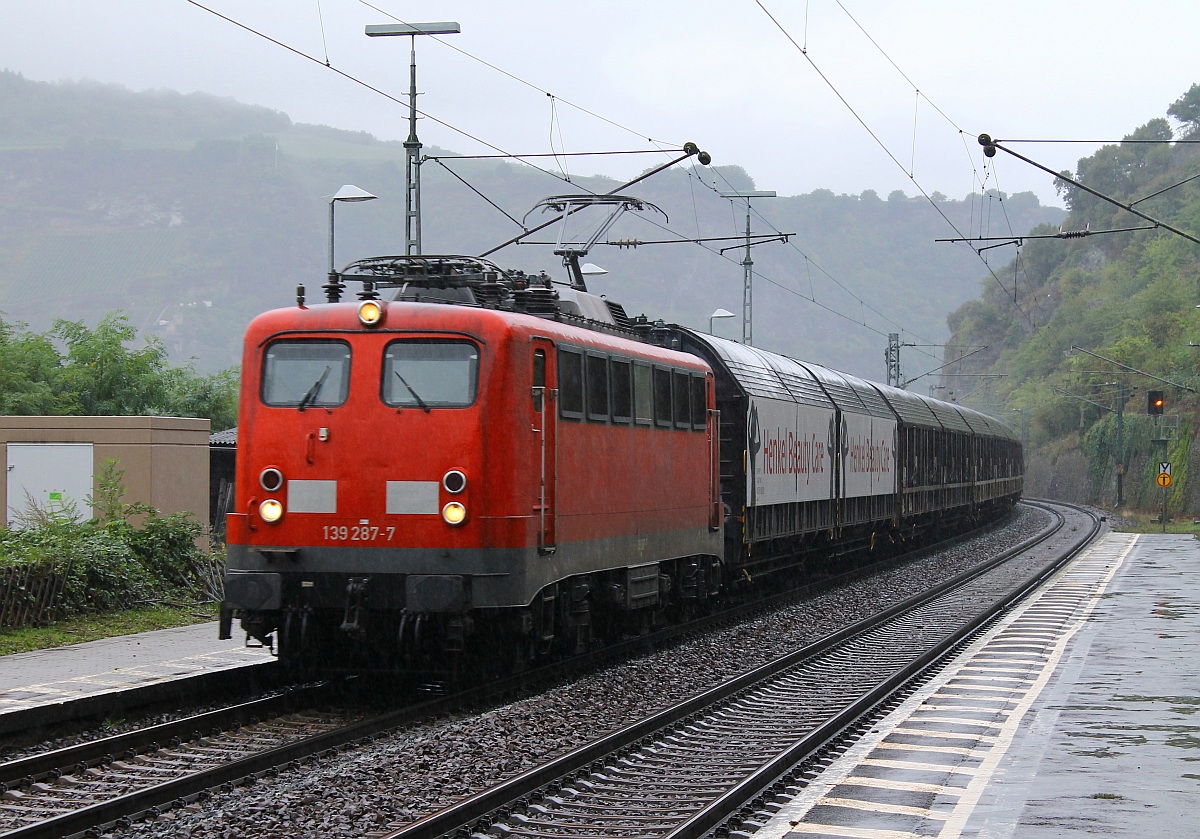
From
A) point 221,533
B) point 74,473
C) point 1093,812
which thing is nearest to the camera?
point 1093,812

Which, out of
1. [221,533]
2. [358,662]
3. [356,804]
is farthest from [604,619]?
[221,533]

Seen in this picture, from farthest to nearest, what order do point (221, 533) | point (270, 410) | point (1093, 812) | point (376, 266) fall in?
1. point (221, 533)
2. point (376, 266)
3. point (270, 410)
4. point (1093, 812)

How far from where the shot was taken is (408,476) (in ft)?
37.1

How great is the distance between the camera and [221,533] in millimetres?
23844

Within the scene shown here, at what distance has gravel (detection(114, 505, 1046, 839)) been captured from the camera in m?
7.71

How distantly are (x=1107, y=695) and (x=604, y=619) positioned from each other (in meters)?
5.51

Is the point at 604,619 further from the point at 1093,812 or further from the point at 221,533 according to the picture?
the point at 221,533

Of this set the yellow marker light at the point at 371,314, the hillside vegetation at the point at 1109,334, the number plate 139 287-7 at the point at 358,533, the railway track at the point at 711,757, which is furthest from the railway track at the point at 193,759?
the hillside vegetation at the point at 1109,334

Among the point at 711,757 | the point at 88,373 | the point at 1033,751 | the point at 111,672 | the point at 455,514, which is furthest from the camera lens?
the point at 88,373

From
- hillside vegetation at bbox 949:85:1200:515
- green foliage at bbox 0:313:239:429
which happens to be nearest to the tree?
hillside vegetation at bbox 949:85:1200:515

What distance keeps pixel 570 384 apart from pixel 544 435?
0.86m

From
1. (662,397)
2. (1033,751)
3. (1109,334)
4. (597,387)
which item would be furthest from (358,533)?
(1109,334)

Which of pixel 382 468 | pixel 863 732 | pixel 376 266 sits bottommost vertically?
pixel 863 732

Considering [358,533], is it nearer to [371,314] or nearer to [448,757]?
[371,314]
